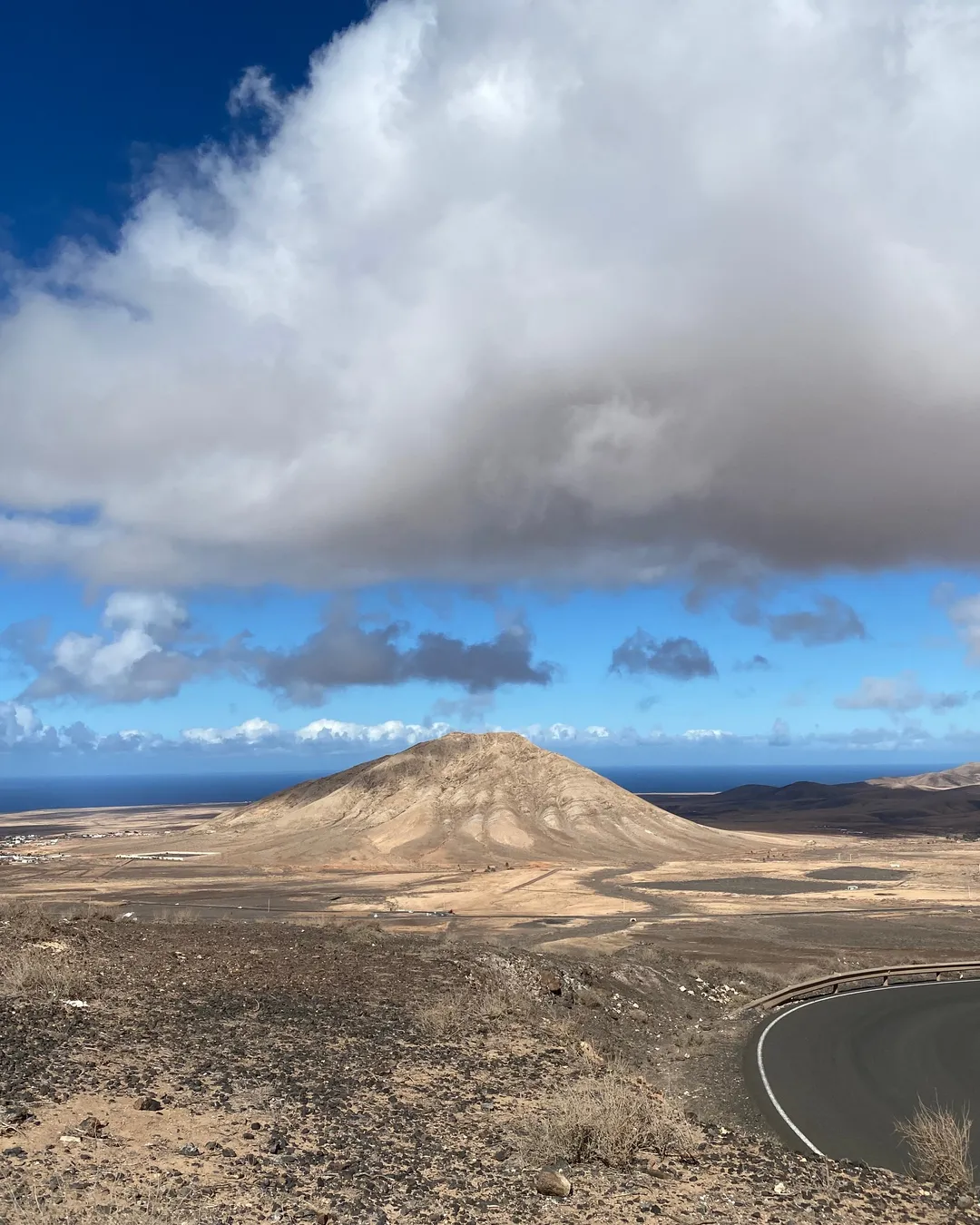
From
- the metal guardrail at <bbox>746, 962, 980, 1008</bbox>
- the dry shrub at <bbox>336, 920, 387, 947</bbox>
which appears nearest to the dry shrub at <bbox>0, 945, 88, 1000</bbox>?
the dry shrub at <bbox>336, 920, 387, 947</bbox>

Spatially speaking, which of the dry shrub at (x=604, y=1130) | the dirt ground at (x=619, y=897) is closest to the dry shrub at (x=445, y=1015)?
the dry shrub at (x=604, y=1130)

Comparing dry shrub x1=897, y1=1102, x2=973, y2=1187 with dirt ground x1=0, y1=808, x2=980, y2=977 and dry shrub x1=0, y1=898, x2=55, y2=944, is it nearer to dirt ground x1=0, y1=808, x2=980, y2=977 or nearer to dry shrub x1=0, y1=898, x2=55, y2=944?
dirt ground x1=0, y1=808, x2=980, y2=977

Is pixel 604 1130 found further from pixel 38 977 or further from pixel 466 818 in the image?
pixel 466 818

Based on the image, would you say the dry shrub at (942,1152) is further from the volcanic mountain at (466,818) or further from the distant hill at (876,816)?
the distant hill at (876,816)

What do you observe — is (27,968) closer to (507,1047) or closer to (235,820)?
(507,1047)

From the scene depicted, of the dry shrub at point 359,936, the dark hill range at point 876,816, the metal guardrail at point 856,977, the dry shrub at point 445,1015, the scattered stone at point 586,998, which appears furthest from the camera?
the dark hill range at point 876,816

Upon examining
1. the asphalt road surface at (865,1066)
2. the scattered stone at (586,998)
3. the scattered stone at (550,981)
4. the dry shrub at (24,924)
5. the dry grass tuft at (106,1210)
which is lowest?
the asphalt road surface at (865,1066)

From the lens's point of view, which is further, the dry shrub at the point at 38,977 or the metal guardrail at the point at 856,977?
the metal guardrail at the point at 856,977
